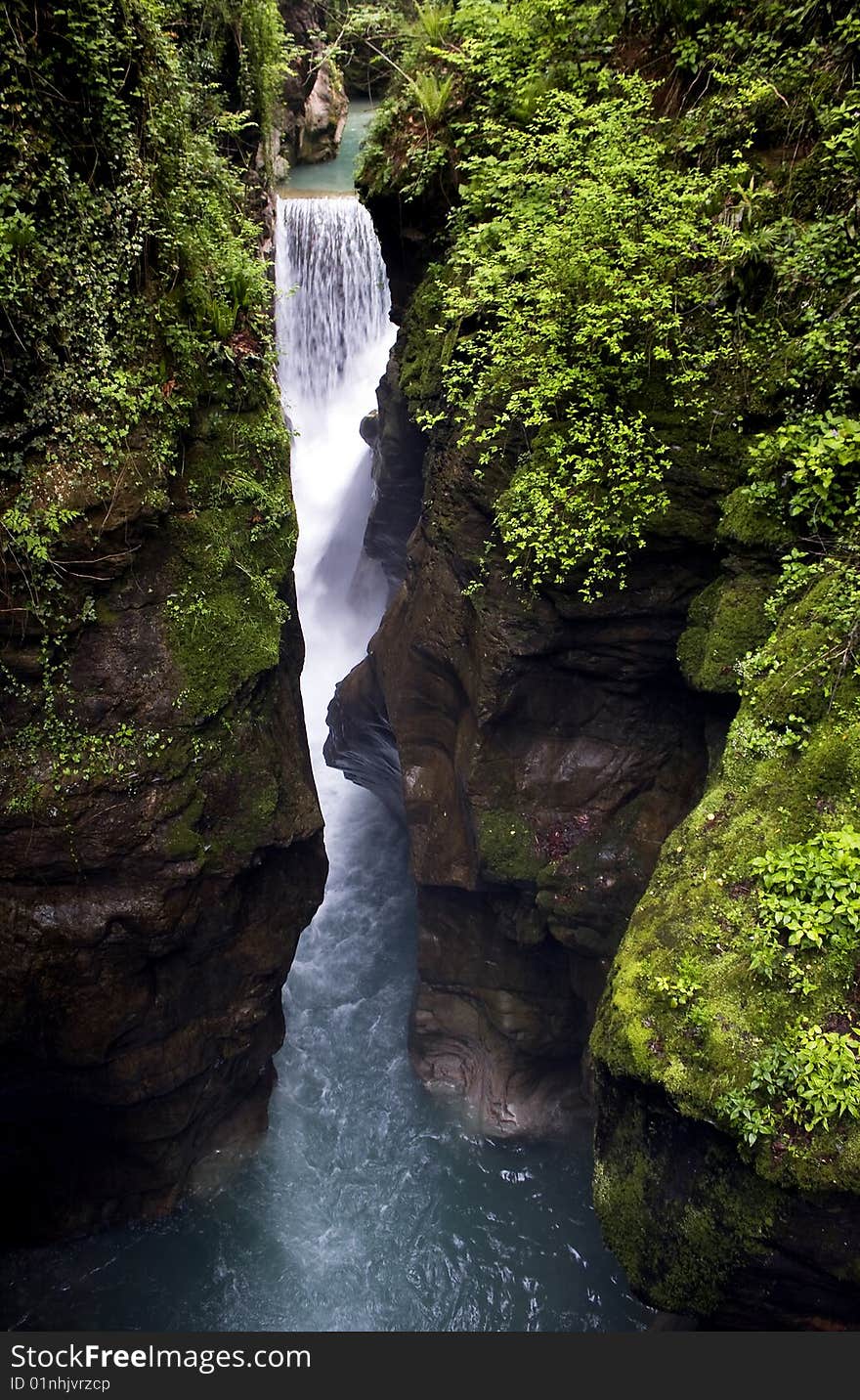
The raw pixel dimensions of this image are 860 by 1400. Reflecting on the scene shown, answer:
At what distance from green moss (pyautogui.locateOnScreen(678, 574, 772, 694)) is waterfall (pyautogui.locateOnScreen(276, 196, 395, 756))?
9.37 metres

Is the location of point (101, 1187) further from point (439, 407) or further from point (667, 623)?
point (439, 407)

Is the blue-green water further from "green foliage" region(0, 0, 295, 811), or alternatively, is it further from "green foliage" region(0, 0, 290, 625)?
"green foliage" region(0, 0, 290, 625)

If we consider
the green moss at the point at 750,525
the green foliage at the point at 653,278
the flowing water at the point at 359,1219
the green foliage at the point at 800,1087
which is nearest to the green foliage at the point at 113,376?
the green foliage at the point at 653,278

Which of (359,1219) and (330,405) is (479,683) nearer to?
(359,1219)

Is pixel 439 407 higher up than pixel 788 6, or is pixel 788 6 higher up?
pixel 788 6

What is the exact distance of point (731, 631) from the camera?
588 centimetres

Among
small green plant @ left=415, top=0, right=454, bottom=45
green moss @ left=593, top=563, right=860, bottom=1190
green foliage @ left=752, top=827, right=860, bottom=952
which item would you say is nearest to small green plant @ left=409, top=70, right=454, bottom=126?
small green plant @ left=415, top=0, right=454, bottom=45

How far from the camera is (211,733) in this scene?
23.1 feet

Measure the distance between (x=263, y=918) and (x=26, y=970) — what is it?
7.20ft

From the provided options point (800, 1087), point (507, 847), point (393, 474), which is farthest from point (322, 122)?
point (800, 1087)

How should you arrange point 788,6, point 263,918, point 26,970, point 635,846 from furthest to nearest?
point 263,918 → point 635,846 → point 26,970 → point 788,6

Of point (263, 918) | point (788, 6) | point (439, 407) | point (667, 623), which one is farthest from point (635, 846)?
point (788, 6)

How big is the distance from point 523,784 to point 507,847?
2.04 feet

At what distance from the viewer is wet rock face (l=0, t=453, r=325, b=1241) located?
21.4ft
